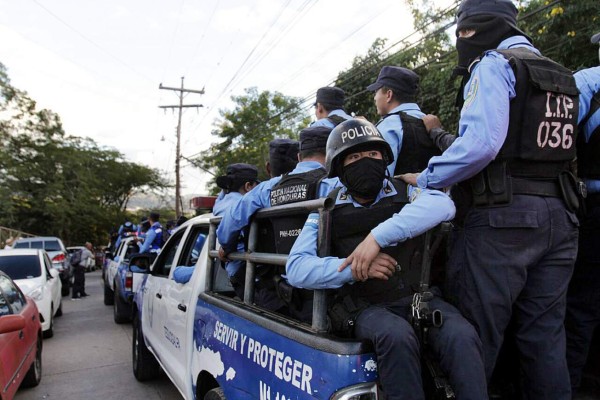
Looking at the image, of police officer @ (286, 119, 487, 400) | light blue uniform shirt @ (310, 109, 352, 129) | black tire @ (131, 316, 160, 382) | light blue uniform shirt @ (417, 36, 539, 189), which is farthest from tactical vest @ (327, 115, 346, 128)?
black tire @ (131, 316, 160, 382)

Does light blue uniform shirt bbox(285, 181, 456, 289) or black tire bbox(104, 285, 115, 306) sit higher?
light blue uniform shirt bbox(285, 181, 456, 289)

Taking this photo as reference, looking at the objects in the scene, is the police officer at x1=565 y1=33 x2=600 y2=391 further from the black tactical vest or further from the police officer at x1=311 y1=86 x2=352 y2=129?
the police officer at x1=311 y1=86 x2=352 y2=129

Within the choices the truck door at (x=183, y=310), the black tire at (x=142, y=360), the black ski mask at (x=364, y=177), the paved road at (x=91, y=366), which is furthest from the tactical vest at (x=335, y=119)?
the paved road at (x=91, y=366)

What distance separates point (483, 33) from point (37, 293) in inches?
319

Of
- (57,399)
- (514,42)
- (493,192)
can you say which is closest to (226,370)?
(493,192)

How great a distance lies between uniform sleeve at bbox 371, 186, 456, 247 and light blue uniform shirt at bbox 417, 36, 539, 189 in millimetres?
104

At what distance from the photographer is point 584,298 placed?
240cm

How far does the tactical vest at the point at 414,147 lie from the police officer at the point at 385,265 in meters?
0.54

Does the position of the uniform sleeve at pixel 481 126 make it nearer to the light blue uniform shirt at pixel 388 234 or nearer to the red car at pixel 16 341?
the light blue uniform shirt at pixel 388 234

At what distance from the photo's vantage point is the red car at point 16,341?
13.0 ft

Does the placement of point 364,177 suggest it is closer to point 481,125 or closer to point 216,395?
point 481,125

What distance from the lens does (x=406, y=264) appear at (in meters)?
2.11

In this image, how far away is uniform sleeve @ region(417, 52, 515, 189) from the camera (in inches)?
78.5

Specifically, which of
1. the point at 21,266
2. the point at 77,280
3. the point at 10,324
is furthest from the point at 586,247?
the point at 77,280
